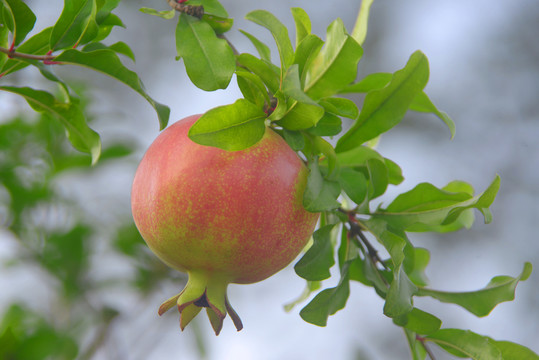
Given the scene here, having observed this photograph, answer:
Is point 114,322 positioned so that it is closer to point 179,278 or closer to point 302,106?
point 179,278

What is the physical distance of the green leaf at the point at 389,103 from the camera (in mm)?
810

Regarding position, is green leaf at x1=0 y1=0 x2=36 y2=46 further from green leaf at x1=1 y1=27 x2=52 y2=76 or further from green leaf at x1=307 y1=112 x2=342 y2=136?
green leaf at x1=307 y1=112 x2=342 y2=136

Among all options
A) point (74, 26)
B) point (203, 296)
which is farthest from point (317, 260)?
point (74, 26)

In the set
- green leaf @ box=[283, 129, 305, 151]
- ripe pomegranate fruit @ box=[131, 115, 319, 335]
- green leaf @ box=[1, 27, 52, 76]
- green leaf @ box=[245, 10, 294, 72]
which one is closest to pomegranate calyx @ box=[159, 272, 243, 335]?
ripe pomegranate fruit @ box=[131, 115, 319, 335]

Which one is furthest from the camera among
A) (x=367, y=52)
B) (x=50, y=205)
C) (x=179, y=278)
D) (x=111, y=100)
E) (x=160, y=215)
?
(x=367, y=52)

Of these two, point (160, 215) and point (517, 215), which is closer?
point (160, 215)

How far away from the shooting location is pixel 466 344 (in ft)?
3.13

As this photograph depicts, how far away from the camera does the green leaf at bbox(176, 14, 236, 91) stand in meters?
0.76

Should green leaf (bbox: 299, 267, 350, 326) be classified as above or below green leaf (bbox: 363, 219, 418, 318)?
below

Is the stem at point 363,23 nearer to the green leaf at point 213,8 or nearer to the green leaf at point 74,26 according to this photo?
the green leaf at point 213,8

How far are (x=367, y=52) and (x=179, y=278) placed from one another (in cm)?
408

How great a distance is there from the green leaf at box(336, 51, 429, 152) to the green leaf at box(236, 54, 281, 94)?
14 centimetres

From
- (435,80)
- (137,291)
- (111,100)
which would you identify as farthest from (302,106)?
(435,80)

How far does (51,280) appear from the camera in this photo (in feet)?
4.76
